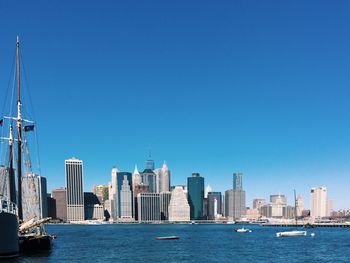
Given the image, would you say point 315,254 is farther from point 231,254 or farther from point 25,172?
point 25,172

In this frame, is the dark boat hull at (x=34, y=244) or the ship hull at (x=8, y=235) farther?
the dark boat hull at (x=34, y=244)

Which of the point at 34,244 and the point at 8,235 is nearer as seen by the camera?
the point at 8,235

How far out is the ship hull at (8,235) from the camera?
197ft

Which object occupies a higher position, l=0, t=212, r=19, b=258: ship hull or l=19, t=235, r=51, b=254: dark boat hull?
l=0, t=212, r=19, b=258: ship hull

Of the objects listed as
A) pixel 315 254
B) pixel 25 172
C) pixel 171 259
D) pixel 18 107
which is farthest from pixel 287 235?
pixel 18 107

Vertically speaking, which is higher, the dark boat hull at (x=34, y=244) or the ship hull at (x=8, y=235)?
the ship hull at (x=8, y=235)

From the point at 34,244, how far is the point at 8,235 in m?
22.7

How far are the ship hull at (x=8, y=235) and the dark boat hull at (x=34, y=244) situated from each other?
15.3 m

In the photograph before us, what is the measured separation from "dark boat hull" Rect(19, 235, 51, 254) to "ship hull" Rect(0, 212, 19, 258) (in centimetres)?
1530

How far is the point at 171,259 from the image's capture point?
80.1 m

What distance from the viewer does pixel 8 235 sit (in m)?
61.9

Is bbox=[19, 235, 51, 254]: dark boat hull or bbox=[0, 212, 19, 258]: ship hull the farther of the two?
bbox=[19, 235, 51, 254]: dark boat hull

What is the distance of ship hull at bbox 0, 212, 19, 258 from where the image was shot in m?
60.0

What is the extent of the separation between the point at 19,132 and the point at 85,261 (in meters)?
30.1
